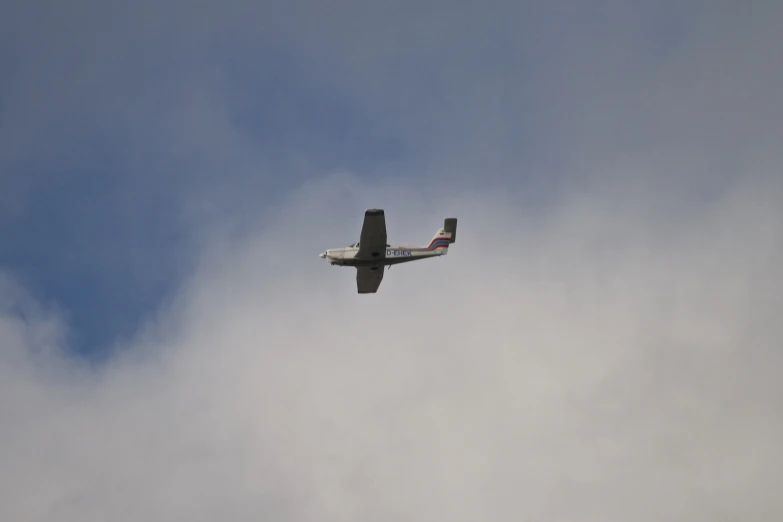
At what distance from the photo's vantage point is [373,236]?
174 ft

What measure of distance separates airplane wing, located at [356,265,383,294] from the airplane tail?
4.70 metres

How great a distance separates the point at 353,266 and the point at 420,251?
531 centimetres

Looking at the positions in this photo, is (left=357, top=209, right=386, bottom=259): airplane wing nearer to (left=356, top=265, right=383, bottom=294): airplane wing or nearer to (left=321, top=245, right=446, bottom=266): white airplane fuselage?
(left=321, top=245, right=446, bottom=266): white airplane fuselage

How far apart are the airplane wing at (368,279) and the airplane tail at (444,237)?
4.70 meters

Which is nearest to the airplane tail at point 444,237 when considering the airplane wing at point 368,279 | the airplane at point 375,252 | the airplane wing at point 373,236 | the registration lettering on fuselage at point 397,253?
the airplane at point 375,252

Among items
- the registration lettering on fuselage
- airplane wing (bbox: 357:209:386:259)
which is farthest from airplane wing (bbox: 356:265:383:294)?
airplane wing (bbox: 357:209:386:259)

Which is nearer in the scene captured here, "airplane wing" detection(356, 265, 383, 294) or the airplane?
the airplane

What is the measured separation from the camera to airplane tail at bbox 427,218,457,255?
58.8 m

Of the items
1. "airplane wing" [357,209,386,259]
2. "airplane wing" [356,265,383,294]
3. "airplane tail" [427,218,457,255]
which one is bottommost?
"airplane wing" [356,265,383,294]

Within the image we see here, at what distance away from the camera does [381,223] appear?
5200 centimetres

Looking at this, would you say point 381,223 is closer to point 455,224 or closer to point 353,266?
point 353,266

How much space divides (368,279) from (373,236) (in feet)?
17.6

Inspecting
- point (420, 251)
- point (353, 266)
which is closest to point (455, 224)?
point (420, 251)

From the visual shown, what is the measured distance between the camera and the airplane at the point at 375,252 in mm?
52344
